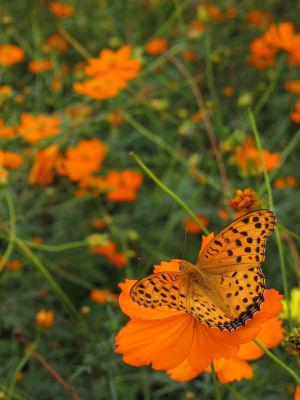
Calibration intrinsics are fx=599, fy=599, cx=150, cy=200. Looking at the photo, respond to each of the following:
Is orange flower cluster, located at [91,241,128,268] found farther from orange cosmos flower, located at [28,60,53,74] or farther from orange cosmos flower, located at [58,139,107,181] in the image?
orange cosmos flower, located at [28,60,53,74]

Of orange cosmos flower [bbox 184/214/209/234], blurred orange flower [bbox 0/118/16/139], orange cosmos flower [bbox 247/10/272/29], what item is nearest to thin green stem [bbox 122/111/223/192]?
orange cosmos flower [bbox 184/214/209/234]

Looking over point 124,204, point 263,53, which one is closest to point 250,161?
point 124,204

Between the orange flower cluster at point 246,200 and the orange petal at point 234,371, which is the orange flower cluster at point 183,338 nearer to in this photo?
the orange petal at point 234,371

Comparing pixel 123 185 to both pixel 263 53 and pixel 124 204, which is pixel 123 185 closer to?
pixel 124 204

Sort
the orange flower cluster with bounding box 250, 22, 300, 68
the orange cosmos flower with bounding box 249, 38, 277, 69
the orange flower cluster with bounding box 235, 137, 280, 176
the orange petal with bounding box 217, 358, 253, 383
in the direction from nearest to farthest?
the orange petal with bounding box 217, 358, 253, 383 → the orange flower cluster with bounding box 235, 137, 280, 176 → the orange flower cluster with bounding box 250, 22, 300, 68 → the orange cosmos flower with bounding box 249, 38, 277, 69

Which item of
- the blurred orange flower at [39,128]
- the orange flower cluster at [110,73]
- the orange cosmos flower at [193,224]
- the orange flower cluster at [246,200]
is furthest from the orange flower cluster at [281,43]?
the orange flower cluster at [246,200]
